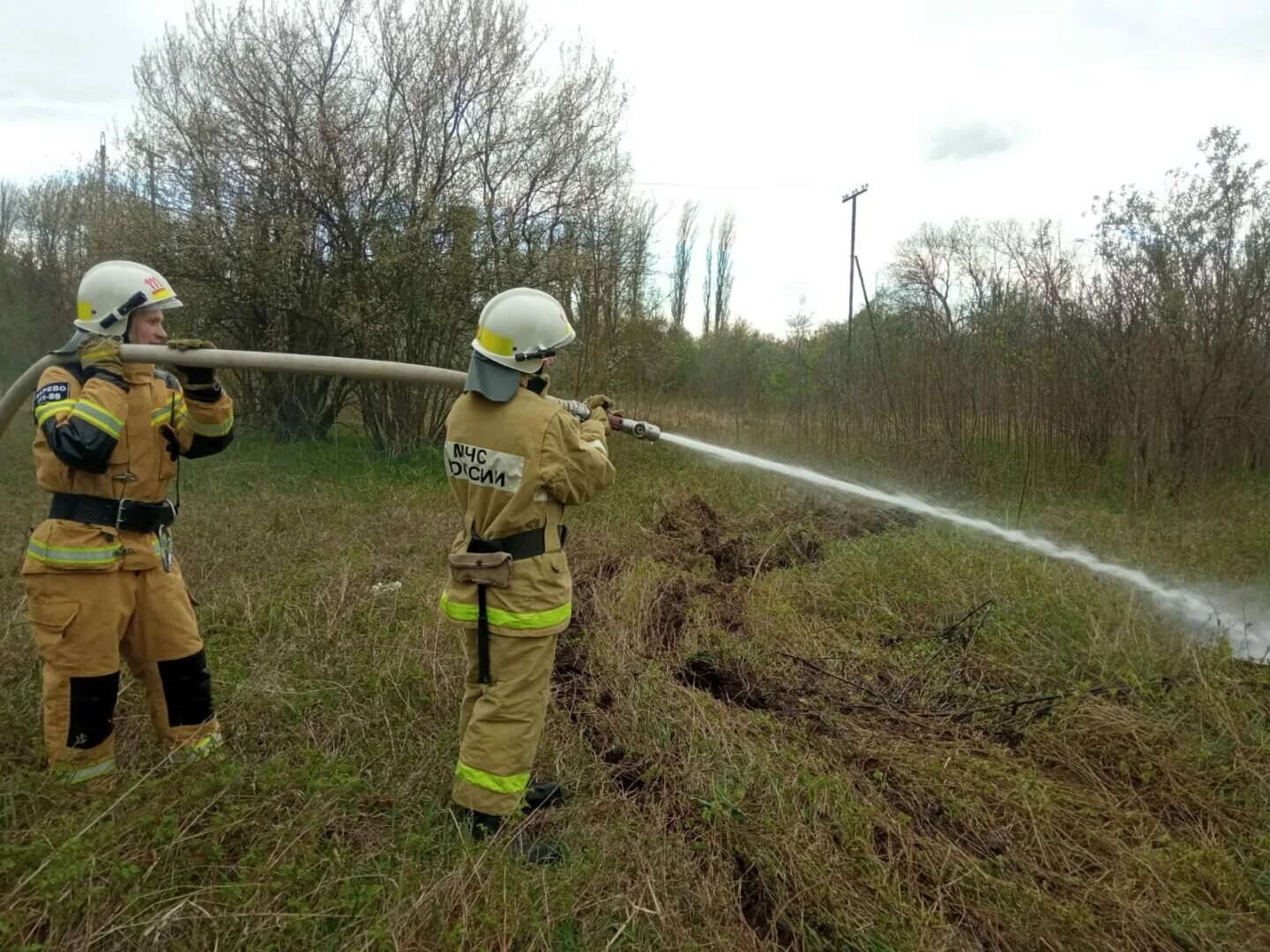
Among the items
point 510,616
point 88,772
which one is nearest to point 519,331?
point 510,616

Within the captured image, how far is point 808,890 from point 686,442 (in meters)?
2.83

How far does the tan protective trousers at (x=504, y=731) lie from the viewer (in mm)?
2566

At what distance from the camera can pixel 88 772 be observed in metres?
2.62

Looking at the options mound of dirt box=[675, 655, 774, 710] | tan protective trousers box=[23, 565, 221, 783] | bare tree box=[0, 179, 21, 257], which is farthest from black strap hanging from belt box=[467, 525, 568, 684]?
bare tree box=[0, 179, 21, 257]

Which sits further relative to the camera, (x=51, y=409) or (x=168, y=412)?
(x=168, y=412)

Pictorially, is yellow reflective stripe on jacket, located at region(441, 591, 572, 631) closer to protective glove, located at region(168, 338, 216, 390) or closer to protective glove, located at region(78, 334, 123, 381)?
protective glove, located at region(168, 338, 216, 390)

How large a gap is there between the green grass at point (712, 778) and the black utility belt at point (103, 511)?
0.86 metres

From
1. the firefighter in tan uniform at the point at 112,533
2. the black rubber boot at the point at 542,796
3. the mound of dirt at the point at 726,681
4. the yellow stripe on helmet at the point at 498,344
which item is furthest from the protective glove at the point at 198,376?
the mound of dirt at the point at 726,681

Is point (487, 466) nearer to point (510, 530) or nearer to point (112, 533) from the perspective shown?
point (510, 530)

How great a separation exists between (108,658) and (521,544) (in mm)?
1460

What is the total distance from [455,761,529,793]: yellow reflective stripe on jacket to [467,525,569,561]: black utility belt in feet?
→ 2.40

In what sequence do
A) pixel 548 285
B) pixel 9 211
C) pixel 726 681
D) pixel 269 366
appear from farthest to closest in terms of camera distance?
1. pixel 9 211
2. pixel 548 285
3. pixel 726 681
4. pixel 269 366

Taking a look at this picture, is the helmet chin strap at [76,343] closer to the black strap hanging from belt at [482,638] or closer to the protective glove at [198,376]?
the protective glove at [198,376]

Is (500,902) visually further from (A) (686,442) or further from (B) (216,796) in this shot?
(A) (686,442)
